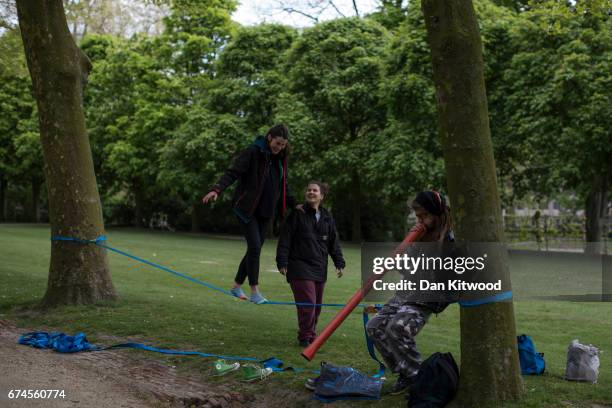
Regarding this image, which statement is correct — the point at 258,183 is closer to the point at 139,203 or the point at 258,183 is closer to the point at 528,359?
the point at 528,359

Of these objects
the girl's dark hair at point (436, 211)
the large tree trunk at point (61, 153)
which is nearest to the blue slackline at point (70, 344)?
the large tree trunk at point (61, 153)

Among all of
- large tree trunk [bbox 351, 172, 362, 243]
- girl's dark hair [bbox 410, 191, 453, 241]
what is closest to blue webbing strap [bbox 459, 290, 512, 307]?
girl's dark hair [bbox 410, 191, 453, 241]

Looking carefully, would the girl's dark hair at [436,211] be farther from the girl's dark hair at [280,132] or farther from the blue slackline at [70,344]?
the blue slackline at [70,344]

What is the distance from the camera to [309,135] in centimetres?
3453

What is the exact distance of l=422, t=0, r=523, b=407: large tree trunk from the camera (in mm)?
5906

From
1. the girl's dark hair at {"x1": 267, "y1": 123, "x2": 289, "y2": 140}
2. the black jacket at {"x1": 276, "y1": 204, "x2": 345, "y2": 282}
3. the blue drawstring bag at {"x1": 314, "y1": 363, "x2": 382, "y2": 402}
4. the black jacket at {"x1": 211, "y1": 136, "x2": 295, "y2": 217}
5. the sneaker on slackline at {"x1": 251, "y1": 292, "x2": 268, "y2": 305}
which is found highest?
the girl's dark hair at {"x1": 267, "y1": 123, "x2": 289, "y2": 140}

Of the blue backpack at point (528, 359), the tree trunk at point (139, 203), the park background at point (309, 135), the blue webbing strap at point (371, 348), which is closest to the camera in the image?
the blue webbing strap at point (371, 348)

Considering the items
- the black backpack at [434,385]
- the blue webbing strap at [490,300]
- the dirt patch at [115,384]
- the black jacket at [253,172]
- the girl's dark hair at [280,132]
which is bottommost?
the dirt patch at [115,384]

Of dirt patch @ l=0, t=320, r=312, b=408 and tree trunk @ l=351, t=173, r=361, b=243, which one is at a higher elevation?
tree trunk @ l=351, t=173, r=361, b=243

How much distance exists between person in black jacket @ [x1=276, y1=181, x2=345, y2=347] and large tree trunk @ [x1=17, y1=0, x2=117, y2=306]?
4.25 metres

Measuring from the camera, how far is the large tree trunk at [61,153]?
11.0 m

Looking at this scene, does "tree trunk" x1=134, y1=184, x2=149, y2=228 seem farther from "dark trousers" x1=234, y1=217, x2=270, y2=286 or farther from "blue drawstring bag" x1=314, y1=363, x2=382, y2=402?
"blue drawstring bag" x1=314, y1=363, x2=382, y2=402

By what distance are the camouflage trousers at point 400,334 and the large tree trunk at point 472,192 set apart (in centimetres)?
47

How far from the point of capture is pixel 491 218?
595 centimetres
